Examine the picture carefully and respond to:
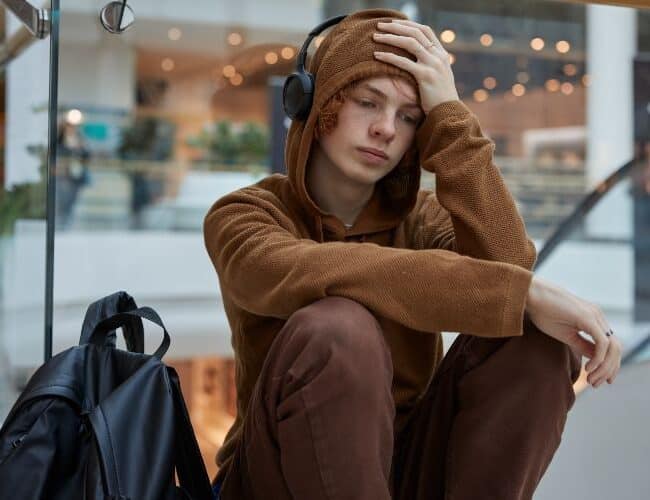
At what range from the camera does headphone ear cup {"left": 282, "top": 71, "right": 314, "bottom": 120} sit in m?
1.12

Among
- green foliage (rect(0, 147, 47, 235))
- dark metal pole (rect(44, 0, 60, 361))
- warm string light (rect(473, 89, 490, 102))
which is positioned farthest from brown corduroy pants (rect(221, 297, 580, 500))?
warm string light (rect(473, 89, 490, 102))

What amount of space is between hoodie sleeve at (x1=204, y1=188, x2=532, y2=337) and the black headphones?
213 mm

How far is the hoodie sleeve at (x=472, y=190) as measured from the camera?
1.08 m

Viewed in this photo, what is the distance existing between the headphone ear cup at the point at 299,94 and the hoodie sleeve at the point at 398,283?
21 centimetres

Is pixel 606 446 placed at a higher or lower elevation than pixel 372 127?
lower

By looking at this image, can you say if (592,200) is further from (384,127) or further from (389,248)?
(389,248)

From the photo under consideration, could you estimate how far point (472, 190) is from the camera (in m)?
1.09

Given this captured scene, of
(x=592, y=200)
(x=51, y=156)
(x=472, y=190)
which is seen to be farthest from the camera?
(x=592, y=200)

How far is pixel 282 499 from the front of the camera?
92 centimetres

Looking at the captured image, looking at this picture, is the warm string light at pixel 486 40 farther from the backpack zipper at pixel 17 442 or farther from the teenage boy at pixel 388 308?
the backpack zipper at pixel 17 442

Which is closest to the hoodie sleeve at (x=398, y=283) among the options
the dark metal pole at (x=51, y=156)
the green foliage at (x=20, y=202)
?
the dark metal pole at (x=51, y=156)

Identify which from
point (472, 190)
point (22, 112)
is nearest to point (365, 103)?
point (472, 190)

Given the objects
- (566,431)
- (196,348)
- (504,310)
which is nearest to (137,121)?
(196,348)

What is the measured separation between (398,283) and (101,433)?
1.13 ft
